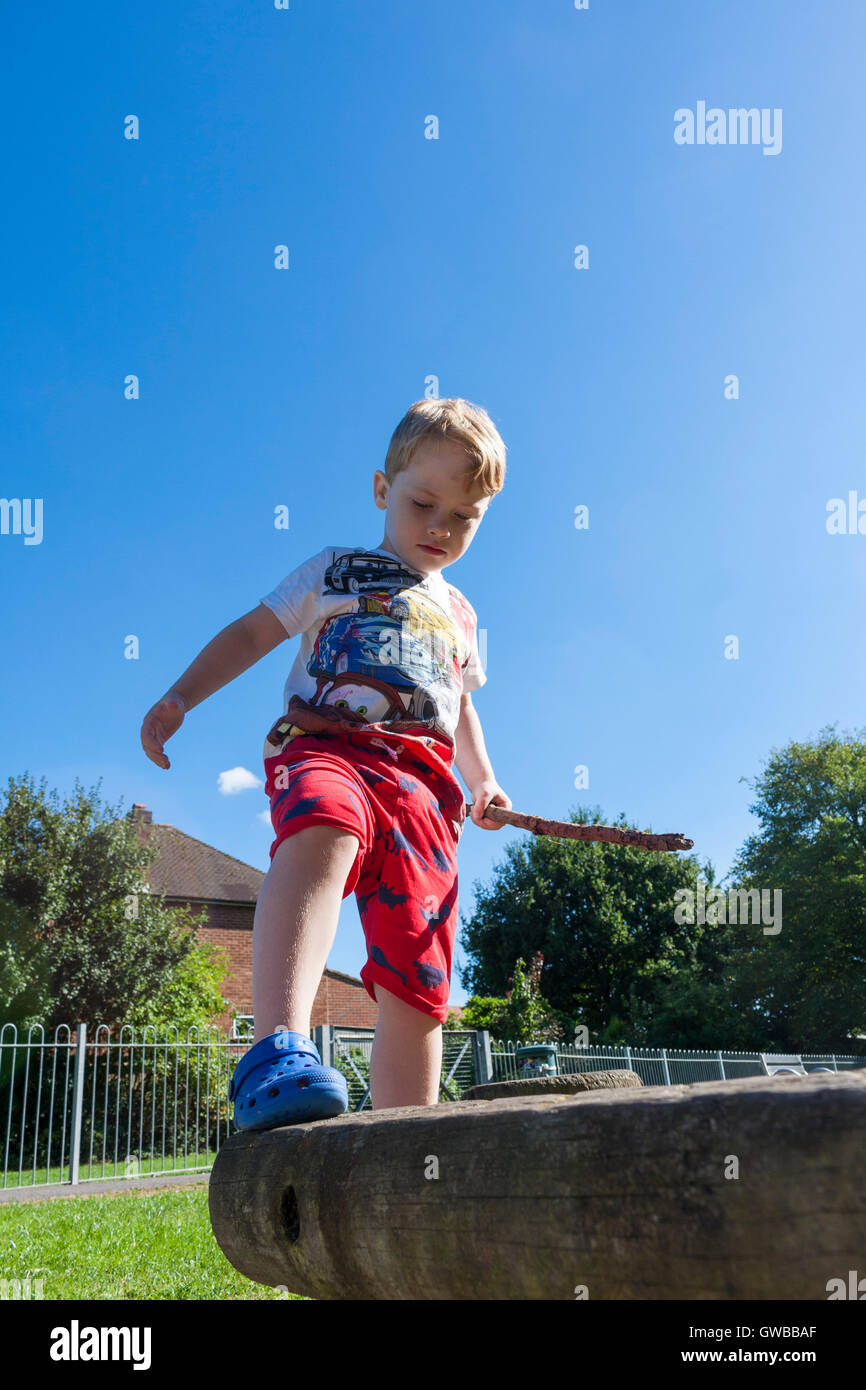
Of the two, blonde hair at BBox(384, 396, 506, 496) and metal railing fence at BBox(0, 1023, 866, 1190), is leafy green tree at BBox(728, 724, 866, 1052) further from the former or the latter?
blonde hair at BBox(384, 396, 506, 496)

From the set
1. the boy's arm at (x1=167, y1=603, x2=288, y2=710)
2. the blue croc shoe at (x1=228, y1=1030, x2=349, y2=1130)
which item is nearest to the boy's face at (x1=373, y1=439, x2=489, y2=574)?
the boy's arm at (x1=167, y1=603, x2=288, y2=710)

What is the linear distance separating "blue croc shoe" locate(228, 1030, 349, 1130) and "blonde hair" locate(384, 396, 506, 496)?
1.42 metres

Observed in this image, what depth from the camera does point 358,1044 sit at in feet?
53.2

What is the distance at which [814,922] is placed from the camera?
3419 cm

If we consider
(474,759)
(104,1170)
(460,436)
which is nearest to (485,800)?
(474,759)

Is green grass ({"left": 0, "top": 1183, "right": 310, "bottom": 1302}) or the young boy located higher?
the young boy

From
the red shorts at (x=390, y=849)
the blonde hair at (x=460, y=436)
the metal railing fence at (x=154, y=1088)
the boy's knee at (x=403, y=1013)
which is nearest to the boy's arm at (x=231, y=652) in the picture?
the red shorts at (x=390, y=849)

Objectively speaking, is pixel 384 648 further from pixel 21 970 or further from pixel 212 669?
pixel 21 970

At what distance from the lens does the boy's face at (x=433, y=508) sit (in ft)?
7.46

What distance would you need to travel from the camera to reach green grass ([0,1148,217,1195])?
42.6ft

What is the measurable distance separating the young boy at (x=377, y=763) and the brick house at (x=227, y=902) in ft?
83.8

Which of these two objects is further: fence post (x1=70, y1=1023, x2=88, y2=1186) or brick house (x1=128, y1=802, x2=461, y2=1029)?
brick house (x1=128, y1=802, x2=461, y2=1029)

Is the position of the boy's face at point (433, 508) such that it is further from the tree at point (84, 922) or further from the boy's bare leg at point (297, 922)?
the tree at point (84, 922)
